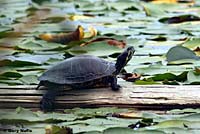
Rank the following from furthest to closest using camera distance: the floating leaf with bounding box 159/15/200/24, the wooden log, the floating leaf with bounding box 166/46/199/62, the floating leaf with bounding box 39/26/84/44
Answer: the floating leaf with bounding box 159/15/200/24 → the floating leaf with bounding box 39/26/84/44 → the floating leaf with bounding box 166/46/199/62 → the wooden log

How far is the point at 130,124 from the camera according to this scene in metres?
2.08

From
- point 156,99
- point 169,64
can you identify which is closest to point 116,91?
point 156,99

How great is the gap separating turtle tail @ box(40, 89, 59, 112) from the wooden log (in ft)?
0.07

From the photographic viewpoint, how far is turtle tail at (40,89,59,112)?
2.34 metres

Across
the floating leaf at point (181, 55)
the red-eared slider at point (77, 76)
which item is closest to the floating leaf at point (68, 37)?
the floating leaf at point (181, 55)

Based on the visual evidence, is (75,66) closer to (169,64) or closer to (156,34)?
(169,64)

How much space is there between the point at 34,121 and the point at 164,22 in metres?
2.60

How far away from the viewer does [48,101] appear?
7.70 ft

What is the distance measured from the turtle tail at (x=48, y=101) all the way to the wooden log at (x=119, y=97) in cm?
2

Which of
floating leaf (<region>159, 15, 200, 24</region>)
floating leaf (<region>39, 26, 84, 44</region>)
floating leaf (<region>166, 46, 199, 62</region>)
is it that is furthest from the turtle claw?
floating leaf (<region>159, 15, 200, 24</region>)

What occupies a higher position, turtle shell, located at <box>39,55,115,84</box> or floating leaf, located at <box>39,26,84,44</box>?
turtle shell, located at <box>39,55,115,84</box>

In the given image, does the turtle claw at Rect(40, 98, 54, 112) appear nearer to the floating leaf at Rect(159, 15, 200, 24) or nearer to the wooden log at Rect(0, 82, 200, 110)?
the wooden log at Rect(0, 82, 200, 110)

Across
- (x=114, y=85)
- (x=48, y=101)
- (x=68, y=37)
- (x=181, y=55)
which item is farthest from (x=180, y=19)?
(x=48, y=101)

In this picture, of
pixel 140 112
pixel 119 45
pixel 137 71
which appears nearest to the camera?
pixel 140 112
